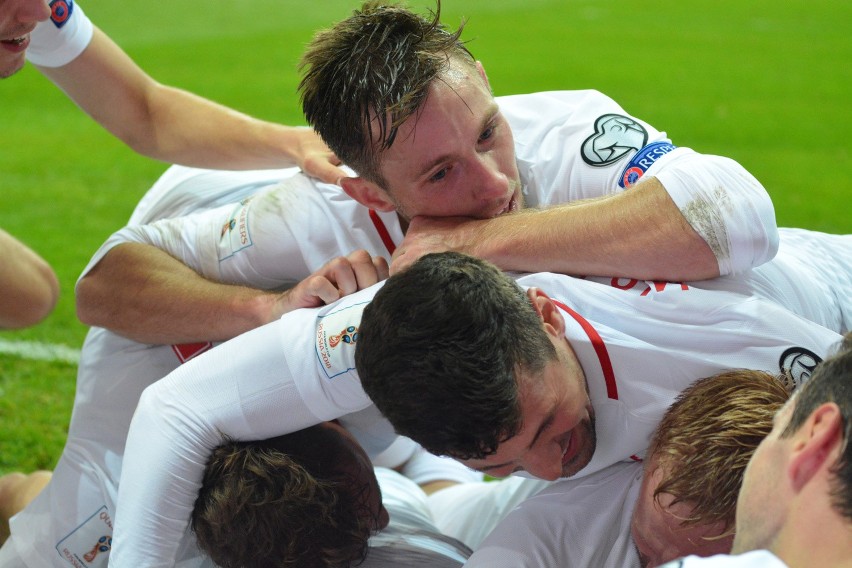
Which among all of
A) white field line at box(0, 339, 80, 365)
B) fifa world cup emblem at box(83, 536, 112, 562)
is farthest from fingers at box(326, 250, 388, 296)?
white field line at box(0, 339, 80, 365)

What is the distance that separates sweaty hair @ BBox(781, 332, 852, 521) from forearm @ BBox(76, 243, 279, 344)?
5.46 feet

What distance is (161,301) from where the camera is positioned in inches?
129

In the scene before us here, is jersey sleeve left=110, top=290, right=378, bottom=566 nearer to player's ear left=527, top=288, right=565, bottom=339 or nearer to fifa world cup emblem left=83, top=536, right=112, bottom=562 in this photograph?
player's ear left=527, top=288, right=565, bottom=339

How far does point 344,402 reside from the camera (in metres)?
2.66

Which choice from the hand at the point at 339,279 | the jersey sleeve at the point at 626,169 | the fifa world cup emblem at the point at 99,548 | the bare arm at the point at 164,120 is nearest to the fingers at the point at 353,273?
the hand at the point at 339,279

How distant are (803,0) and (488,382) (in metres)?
15.1

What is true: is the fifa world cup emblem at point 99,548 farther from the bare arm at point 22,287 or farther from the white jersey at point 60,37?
the white jersey at point 60,37

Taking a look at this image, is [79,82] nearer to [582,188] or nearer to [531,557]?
[582,188]

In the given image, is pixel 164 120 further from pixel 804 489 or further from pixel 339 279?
pixel 804 489

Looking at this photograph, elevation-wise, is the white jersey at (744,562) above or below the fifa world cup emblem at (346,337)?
above

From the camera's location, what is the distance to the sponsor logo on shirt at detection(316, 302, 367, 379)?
2596 millimetres

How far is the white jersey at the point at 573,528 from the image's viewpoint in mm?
2656

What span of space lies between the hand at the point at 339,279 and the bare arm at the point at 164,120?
83 cm

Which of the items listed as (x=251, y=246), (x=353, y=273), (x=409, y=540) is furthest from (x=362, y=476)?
(x=251, y=246)
